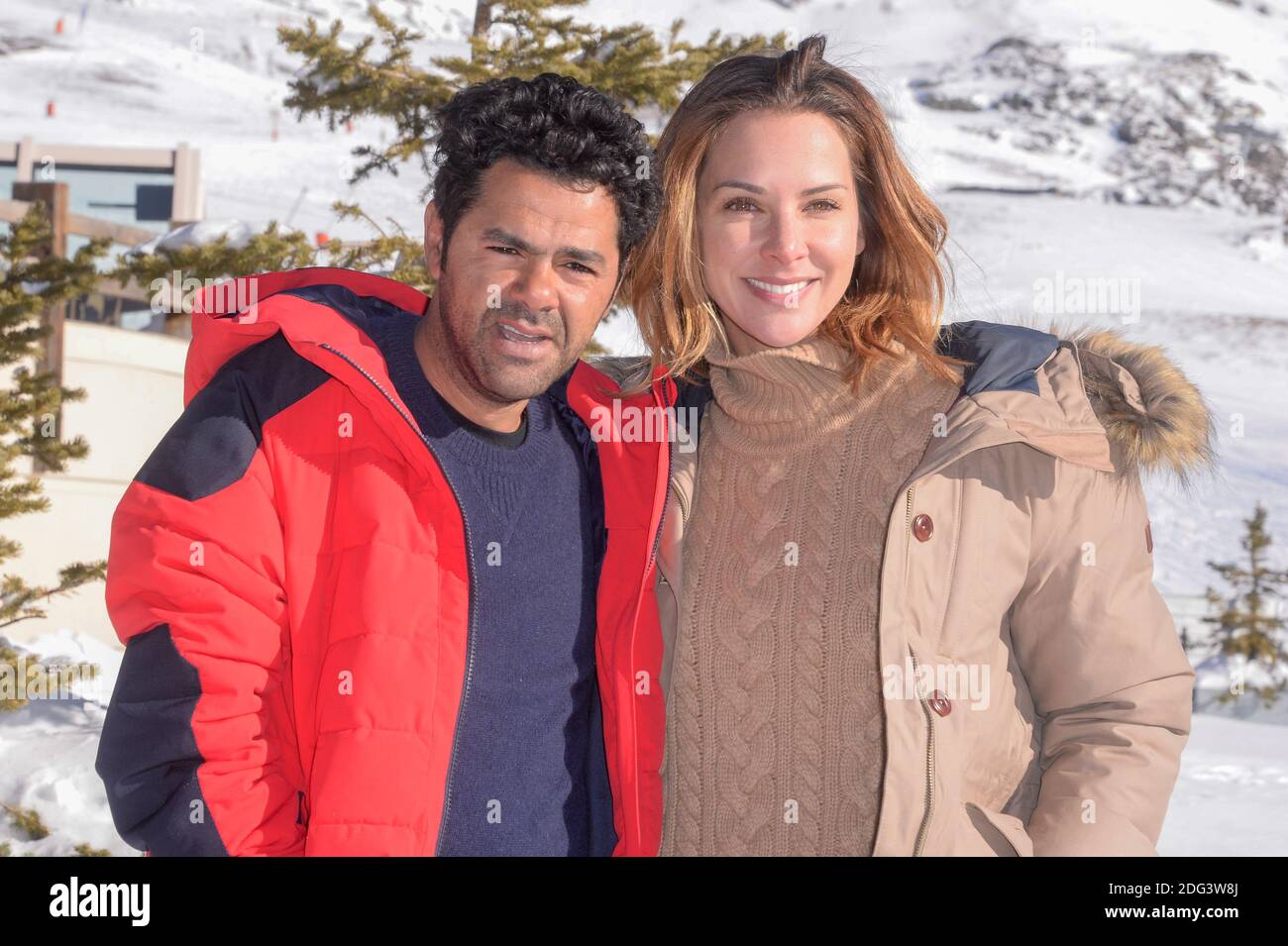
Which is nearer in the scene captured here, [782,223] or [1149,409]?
[1149,409]

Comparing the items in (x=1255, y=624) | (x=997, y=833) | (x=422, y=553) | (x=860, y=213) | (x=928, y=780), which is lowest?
(x=1255, y=624)

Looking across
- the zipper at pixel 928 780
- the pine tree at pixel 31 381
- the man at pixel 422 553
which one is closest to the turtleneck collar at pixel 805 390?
the man at pixel 422 553

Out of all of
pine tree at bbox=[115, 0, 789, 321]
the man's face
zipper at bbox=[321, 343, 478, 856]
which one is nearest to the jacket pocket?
zipper at bbox=[321, 343, 478, 856]

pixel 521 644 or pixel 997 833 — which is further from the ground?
pixel 521 644

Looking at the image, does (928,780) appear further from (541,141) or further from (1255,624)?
(1255,624)

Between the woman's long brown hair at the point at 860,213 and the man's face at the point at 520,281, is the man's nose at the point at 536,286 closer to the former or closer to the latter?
the man's face at the point at 520,281

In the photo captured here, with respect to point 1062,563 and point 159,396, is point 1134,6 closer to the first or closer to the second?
point 159,396

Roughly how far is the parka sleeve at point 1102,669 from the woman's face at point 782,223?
786mm

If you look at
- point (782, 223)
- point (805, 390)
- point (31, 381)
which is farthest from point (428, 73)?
point (805, 390)

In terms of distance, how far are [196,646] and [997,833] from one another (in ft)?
6.20

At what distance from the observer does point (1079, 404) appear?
282 cm

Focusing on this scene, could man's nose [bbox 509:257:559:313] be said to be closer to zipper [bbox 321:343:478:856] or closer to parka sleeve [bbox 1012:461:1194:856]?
zipper [bbox 321:343:478:856]
